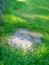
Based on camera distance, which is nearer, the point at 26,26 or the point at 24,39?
the point at 24,39

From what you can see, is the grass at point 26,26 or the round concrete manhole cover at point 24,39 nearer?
the grass at point 26,26

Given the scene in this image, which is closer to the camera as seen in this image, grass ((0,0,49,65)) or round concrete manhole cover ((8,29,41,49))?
grass ((0,0,49,65))

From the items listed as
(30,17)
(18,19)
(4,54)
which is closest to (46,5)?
(30,17)
